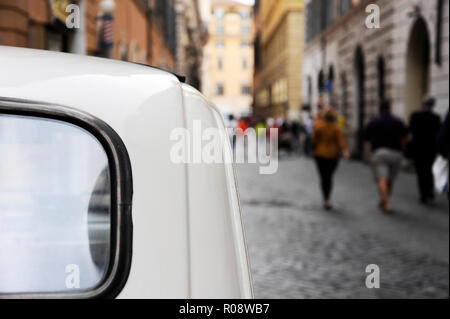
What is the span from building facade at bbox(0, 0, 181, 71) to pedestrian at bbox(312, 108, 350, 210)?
394 centimetres

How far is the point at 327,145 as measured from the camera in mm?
11352

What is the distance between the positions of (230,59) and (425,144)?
98.4 metres

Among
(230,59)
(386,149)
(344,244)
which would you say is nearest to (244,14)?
(230,59)

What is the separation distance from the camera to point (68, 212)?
152 centimetres

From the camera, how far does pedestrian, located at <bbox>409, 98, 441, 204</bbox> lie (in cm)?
1215

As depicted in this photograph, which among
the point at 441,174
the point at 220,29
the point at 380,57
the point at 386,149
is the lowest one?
the point at 441,174

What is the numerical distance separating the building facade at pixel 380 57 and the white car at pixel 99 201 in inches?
480

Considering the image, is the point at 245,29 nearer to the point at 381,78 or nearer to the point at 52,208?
the point at 381,78

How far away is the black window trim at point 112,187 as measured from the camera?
147 cm

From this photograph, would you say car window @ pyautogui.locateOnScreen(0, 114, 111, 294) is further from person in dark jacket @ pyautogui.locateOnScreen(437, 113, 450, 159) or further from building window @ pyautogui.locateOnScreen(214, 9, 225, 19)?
building window @ pyautogui.locateOnScreen(214, 9, 225, 19)

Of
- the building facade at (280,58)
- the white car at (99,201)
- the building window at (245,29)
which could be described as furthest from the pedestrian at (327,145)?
the building window at (245,29)
